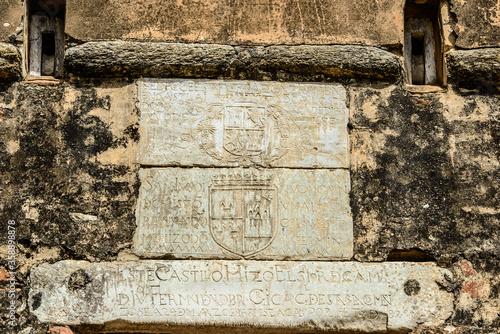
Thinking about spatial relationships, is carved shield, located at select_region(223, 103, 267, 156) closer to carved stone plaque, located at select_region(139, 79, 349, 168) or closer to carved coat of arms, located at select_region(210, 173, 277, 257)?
carved stone plaque, located at select_region(139, 79, 349, 168)

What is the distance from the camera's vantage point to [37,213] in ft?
13.5

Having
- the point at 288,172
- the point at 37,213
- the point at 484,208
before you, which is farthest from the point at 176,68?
the point at 484,208

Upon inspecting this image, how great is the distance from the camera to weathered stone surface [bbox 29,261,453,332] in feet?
13.0

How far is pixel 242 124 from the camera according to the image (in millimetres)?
4297

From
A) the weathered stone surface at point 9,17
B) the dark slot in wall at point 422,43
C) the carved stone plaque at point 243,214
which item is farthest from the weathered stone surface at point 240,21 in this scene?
the carved stone plaque at point 243,214

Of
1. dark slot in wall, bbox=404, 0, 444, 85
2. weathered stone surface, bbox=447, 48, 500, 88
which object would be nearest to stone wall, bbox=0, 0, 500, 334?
weathered stone surface, bbox=447, 48, 500, 88

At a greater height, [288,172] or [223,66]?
[223,66]

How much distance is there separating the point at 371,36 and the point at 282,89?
2.51ft

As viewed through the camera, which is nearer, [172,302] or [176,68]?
[172,302]

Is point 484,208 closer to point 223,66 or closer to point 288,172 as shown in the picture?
point 288,172

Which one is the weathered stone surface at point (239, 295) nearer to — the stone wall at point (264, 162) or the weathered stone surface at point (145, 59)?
the stone wall at point (264, 162)

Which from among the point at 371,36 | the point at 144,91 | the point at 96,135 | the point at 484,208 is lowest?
the point at 484,208

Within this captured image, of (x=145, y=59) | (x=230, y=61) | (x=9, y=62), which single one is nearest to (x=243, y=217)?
(x=230, y=61)

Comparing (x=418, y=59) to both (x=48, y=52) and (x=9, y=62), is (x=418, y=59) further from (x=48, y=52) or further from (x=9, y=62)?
(x=9, y=62)
